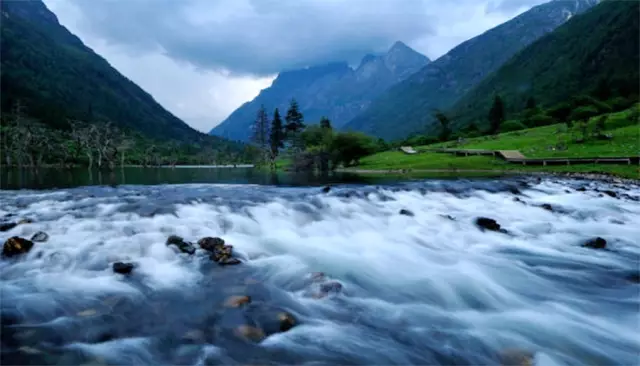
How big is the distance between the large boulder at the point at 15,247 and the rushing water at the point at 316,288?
0.25 m

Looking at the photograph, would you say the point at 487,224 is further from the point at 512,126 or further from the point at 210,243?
the point at 512,126

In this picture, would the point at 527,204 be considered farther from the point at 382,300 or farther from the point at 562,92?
the point at 562,92

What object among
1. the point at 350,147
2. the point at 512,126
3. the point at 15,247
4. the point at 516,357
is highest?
the point at 512,126

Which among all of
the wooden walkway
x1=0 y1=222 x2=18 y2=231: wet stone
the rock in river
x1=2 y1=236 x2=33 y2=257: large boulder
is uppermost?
the wooden walkway

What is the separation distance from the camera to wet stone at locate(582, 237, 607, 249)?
12.9 metres

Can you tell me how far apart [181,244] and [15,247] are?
391 centimetres

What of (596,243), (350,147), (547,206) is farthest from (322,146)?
(596,243)

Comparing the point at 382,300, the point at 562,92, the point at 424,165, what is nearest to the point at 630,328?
the point at 382,300

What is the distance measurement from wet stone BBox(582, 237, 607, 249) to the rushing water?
32cm

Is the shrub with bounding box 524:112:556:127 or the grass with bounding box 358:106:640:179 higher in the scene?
the shrub with bounding box 524:112:556:127

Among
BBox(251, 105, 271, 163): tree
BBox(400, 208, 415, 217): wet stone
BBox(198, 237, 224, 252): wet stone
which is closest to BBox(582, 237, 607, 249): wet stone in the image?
BBox(400, 208, 415, 217): wet stone

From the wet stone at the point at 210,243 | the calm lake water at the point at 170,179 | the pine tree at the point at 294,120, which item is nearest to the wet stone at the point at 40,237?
the wet stone at the point at 210,243

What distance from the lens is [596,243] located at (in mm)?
13047

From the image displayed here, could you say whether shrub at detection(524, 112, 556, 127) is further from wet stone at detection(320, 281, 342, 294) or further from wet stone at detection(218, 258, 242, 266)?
wet stone at detection(218, 258, 242, 266)
